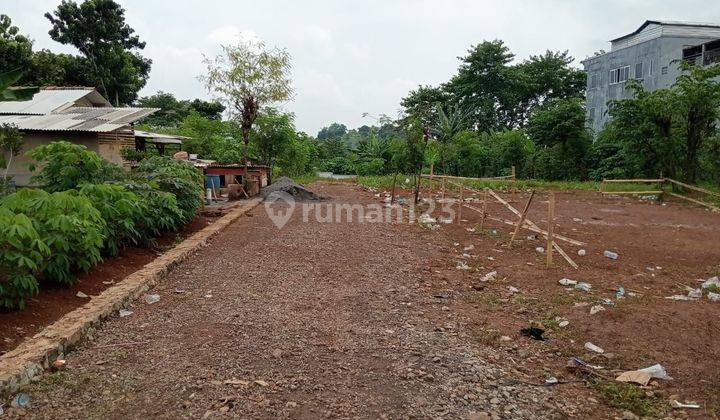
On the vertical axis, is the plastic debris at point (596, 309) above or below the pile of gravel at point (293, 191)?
below

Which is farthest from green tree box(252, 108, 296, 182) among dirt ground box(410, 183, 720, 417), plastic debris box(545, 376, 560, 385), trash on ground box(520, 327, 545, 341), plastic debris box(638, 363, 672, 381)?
plastic debris box(638, 363, 672, 381)

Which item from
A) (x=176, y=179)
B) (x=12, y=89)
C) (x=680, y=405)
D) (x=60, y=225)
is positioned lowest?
(x=680, y=405)

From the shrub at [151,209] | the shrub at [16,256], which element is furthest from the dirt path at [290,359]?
the shrub at [151,209]

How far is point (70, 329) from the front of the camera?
10.9 ft

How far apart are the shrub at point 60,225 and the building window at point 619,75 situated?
2832 cm

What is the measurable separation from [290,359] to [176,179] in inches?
184

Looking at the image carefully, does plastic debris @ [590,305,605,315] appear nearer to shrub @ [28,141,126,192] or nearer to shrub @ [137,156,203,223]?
shrub @ [137,156,203,223]

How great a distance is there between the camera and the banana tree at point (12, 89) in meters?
3.06

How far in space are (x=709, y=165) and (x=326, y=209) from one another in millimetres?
14194

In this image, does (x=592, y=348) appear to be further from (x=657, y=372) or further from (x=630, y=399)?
(x=630, y=399)

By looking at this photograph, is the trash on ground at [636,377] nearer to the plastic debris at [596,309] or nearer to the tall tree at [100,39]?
the plastic debris at [596,309]

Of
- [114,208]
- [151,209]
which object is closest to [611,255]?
[151,209]

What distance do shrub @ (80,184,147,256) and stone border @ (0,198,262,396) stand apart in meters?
0.46

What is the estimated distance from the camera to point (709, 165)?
16.6 meters
